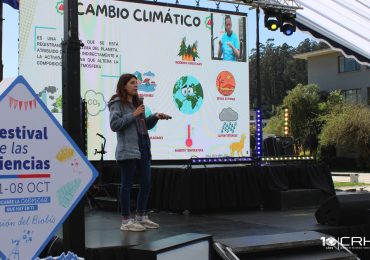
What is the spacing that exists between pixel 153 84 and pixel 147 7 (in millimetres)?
1499

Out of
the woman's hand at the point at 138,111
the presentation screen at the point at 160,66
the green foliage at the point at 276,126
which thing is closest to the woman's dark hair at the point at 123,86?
the woman's hand at the point at 138,111

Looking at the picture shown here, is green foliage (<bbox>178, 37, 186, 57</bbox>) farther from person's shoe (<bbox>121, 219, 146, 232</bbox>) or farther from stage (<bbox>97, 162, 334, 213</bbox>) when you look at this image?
person's shoe (<bbox>121, 219, 146, 232</bbox>)

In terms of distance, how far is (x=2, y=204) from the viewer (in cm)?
293

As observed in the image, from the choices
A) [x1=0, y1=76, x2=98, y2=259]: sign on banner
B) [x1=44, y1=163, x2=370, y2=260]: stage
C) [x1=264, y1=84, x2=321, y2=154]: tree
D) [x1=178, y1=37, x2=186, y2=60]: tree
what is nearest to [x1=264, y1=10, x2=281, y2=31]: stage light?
[x1=178, y1=37, x2=186, y2=60]: tree

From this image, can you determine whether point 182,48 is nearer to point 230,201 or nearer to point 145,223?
point 230,201

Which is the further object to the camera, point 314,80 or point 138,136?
point 314,80

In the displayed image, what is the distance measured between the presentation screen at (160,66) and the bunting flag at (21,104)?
625cm

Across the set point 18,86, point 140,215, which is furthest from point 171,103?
point 18,86

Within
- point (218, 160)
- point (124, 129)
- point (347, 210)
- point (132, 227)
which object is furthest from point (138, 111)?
point (218, 160)

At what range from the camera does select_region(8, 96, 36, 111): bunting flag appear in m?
3.03

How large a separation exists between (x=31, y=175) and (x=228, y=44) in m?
8.35

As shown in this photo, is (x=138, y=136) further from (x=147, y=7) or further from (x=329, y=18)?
(x=147, y=7)

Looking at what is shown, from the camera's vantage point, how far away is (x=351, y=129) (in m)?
30.0

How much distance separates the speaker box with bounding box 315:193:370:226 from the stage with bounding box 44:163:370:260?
8cm
